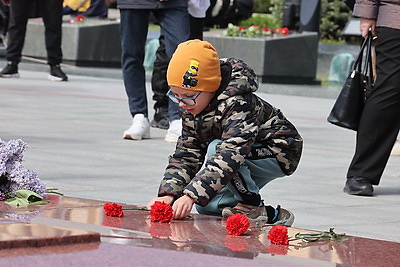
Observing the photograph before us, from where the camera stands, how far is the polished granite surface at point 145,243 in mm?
3574

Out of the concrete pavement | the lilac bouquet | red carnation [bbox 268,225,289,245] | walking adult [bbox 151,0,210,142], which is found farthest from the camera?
walking adult [bbox 151,0,210,142]

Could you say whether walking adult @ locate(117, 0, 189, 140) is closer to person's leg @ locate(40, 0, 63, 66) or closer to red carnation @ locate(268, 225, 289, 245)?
red carnation @ locate(268, 225, 289, 245)

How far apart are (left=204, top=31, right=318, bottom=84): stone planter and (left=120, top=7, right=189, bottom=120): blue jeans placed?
844 cm

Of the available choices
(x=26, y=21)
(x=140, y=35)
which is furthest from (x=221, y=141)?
(x=26, y=21)

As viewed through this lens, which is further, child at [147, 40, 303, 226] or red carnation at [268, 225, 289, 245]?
child at [147, 40, 303, 226]

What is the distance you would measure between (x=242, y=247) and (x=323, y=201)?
6.97 feet

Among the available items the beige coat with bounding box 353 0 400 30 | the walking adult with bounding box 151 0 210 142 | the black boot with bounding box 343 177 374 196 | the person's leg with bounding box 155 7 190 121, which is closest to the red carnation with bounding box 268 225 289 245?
the black boot with bounding box 343 177 374 196

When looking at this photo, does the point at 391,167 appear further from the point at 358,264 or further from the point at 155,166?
the point at 358,264

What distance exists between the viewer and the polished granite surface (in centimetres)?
357

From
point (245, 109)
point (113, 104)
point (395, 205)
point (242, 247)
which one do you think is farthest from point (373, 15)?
point (113, 104)

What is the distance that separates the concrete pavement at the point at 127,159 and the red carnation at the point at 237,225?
1014 mm

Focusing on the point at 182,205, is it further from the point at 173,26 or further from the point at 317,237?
the point at 173,26

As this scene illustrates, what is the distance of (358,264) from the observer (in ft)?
12.3

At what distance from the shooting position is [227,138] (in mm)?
4441
